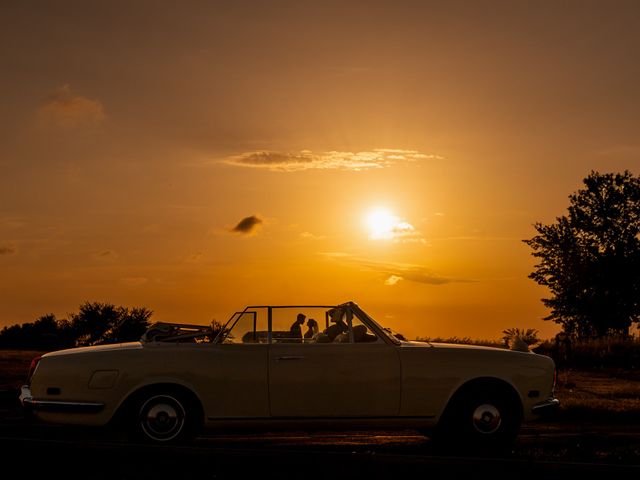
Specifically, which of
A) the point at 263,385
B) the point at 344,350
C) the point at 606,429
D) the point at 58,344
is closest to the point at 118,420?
the point at 263,385

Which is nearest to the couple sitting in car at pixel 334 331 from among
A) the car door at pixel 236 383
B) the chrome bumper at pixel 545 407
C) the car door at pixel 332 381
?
the car door at pixel 332 381

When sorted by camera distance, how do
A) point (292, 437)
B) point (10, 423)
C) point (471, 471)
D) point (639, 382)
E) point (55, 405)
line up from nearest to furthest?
point (471, 471)
point (55, 405)
point (292, 437)
point (10, 423)
point (639, 382)

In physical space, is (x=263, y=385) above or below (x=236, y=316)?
below

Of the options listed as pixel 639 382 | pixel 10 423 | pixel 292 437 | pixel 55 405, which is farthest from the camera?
pixel 639 382

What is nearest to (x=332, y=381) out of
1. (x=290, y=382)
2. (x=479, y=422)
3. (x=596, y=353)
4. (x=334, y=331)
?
(x=290, y=382)

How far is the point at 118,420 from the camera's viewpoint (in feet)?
34.6

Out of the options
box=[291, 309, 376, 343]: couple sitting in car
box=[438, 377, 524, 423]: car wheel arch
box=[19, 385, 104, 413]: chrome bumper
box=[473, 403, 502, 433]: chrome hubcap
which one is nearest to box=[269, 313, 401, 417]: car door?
box=[291, 309, 376, 343]: couple sitting in car

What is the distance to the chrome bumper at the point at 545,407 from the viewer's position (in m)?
11.2

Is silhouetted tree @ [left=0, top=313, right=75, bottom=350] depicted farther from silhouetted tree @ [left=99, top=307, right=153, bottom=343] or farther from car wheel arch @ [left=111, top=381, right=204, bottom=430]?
car wheel arch @ [left=111, top=381, right=204, bottom=430]

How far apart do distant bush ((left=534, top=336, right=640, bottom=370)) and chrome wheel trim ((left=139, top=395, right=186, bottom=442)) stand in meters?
26.0

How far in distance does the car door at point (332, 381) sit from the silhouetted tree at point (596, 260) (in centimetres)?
5029

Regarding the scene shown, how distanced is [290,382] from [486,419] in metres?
2.21

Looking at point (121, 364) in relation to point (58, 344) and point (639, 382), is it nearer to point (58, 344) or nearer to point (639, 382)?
point (639, 382)

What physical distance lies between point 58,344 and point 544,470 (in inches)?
1258
